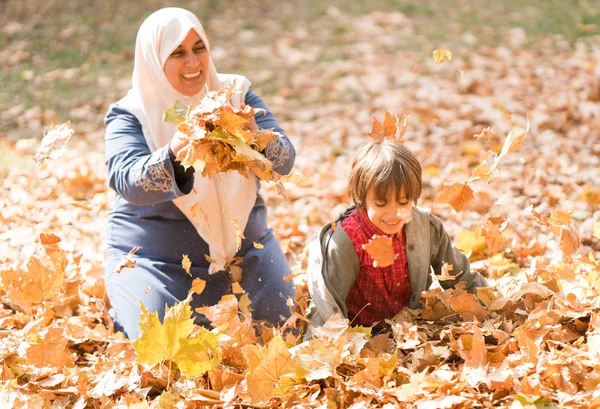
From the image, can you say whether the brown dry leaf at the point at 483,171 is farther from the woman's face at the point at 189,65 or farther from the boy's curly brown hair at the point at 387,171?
the woman's face at the point at 189,65

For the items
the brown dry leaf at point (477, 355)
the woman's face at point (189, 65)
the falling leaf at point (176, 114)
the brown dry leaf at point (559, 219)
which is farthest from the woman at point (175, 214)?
the brown dry leaf at point (559, 219)

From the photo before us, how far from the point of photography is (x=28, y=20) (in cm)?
822

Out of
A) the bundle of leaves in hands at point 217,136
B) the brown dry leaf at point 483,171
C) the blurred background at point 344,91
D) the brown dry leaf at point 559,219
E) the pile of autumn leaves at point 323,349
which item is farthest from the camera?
the blurred background at point 344,91

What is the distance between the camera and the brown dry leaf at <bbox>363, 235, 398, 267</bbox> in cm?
209

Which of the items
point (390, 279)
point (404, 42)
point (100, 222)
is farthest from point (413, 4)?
point (390, 279)

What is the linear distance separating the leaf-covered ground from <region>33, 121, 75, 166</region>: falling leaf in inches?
8.4

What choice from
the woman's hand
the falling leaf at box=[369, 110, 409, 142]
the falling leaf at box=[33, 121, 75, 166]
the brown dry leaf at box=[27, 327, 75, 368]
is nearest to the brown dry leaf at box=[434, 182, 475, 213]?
the falling leaf at box=[369, 110, 409, 142]

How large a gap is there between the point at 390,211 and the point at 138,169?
3.04 ft

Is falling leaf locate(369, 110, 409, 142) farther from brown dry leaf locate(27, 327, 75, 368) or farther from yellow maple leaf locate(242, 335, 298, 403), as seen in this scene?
brown dry leaf locate(27, 327, 75, 368)

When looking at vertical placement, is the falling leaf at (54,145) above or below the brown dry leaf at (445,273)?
above

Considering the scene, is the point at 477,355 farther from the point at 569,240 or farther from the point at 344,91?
the point at 344,91

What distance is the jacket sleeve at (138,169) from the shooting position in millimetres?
2484

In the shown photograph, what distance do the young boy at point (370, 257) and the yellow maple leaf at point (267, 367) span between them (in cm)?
31

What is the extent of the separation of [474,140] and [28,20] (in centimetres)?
573
